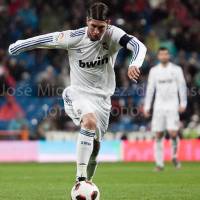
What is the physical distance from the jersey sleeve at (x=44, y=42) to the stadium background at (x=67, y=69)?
1088cm

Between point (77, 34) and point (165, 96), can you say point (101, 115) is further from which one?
point (165, 96)

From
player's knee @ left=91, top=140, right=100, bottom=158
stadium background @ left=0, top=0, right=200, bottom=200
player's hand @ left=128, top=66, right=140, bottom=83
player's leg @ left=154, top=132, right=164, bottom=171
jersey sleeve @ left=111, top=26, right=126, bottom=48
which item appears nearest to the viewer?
player's hand @ left=128, top=66, right=140, bottom=83

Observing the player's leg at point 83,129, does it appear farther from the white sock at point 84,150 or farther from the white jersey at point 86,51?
the white jersey at point 86,51

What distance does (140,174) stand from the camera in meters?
13.5

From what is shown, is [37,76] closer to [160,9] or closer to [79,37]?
[160,9]

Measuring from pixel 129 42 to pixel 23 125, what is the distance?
41.0 ft

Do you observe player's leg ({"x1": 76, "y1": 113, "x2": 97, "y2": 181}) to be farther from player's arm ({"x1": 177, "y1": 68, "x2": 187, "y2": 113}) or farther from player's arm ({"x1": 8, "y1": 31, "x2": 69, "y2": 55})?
player's arm ({"x1": 177, "y1": 68, "x2": 187, "y2": 113})

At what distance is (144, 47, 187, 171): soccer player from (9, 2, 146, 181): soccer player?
6768 millimetres

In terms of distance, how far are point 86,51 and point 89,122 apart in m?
0.92

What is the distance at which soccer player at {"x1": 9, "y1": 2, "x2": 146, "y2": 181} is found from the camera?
790 centimetres

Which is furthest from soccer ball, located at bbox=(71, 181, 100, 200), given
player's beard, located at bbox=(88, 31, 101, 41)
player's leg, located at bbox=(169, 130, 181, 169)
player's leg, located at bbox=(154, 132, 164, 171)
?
player's leg, located at bbox=(169, 130, 181, 169)

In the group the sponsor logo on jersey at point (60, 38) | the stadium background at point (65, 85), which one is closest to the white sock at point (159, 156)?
the stadium background at point (65, 85)

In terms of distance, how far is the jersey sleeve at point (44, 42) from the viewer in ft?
27.1

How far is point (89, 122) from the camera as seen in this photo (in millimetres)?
7922
